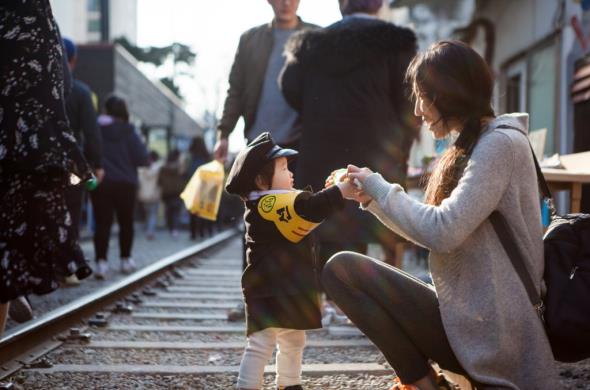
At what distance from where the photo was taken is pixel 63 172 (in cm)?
352

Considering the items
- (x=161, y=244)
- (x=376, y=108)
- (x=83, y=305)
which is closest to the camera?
(x=376, y=108)

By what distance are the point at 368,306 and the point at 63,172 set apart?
5.12 feet

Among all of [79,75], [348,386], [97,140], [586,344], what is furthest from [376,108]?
[79,75]

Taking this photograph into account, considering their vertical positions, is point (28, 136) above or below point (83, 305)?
above

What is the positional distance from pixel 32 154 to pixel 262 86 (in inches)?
77.7

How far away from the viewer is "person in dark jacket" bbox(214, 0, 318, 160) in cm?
494

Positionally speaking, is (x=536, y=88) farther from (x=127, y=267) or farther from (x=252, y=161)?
(x=252, y=161)

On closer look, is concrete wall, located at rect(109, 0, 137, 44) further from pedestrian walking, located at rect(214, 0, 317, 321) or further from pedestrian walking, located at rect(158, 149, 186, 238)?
pedestrian walking, located at rect(214, 0, 317, 321)

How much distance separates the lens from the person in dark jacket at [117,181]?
8.13m

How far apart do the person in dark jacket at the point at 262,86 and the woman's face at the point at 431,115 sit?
87.8 inches

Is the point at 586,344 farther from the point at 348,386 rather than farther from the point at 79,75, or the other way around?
the point at 79,75

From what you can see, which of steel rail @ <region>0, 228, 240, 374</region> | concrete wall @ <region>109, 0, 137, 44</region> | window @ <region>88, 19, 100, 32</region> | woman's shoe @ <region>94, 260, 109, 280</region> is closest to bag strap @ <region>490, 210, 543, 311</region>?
steel rail @ <region>0, 228, 240, 374</region>

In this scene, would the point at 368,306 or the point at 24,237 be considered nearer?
the point at 368,306

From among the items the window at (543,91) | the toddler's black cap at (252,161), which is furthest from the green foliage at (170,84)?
the toddler's black cap at (252,161)
